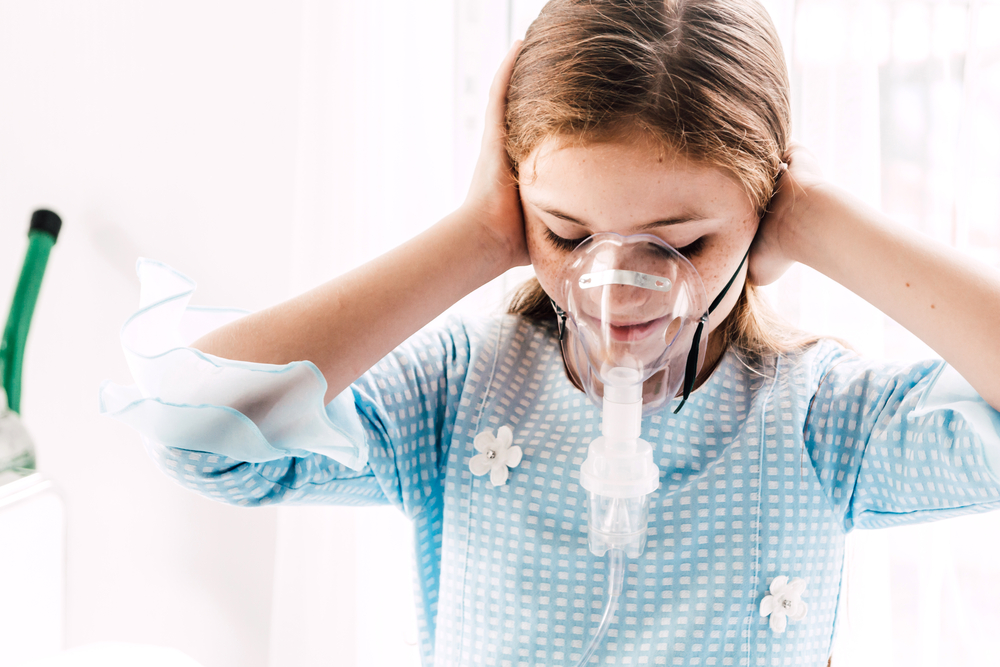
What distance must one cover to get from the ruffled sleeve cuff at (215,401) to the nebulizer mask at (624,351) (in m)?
0.23

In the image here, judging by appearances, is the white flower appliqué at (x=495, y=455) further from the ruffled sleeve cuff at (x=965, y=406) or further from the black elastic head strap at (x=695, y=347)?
the ruffled sleeve cuff at (x=965, y=406)

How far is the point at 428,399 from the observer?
805 mm

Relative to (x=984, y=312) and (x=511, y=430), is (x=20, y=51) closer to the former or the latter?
(x=511, y=430)

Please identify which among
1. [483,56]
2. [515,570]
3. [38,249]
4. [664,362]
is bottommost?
[515,570]

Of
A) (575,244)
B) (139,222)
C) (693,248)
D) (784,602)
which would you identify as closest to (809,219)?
(693,248)

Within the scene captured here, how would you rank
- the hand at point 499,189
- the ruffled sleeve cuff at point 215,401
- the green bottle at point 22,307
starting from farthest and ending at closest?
the green bottle at point 22,307 < the hand at point 499,189 < the ruffled sleeve cuff at point 215,401

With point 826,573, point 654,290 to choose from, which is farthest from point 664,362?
point 826,573

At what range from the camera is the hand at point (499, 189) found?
30.2 inches

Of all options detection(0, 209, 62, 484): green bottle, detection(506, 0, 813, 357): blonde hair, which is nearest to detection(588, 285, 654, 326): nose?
detection(506, 0, 813, 357): blonde hair

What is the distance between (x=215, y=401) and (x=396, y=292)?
0.64 feet

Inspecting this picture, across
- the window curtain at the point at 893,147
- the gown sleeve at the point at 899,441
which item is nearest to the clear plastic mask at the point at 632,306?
the gown sleeve at the point at 899,441

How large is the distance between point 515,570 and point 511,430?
15cm

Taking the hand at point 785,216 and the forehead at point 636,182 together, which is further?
the hand at point 785,216

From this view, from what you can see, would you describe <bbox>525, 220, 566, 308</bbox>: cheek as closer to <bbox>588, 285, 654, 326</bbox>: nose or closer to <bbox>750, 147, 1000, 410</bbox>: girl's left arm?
<bbox>588, 285, 654, 326</bbox>: nose
